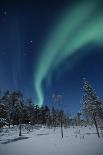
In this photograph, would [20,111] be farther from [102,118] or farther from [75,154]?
[75,154]

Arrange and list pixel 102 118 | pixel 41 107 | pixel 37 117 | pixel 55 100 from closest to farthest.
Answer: pixel 55 100 → pixel 102 118 → pixel 37 117 → pixel 41 107

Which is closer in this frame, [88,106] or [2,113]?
[2,113]

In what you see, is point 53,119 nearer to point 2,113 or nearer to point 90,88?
point 90,88

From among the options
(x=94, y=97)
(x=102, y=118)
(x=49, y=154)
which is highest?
(x=94, y=97)

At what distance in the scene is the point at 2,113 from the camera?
30484 mm

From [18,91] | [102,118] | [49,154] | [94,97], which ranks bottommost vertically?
[49,154]

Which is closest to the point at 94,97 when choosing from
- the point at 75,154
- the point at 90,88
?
the point at 90,88

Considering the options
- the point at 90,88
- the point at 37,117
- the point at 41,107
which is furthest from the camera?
the point at 41,107

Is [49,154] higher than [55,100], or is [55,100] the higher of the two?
[55,100]

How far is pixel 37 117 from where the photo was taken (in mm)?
101250

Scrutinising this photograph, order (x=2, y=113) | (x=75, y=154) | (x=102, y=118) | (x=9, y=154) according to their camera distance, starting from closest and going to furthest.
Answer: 1. (x=75, y=154)
2. (x=9, y=154)
3. (x=2, y=113)
4. (x=102, y=118)

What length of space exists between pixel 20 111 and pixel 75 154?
105ft

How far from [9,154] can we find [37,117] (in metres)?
82.2

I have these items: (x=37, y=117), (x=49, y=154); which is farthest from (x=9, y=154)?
(x=37, y=117)
